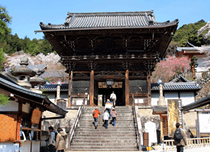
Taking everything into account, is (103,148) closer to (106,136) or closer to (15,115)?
(106,136)

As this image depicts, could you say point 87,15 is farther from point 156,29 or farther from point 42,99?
point 42,99

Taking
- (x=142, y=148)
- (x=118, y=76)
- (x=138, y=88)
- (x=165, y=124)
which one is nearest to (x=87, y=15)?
(x=118, y=76)

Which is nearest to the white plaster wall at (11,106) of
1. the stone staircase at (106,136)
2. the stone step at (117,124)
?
the stone staircase at (106,136)

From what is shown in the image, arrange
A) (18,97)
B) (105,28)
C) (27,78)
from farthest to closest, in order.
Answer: (105,28)
(27,78)
(18,97)

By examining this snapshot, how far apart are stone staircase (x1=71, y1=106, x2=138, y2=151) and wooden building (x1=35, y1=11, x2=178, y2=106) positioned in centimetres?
473

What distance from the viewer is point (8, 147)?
27.8 feet

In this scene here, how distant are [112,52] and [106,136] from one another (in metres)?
10.2

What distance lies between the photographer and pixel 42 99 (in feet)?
30.3

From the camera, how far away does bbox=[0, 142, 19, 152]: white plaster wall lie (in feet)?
27.5

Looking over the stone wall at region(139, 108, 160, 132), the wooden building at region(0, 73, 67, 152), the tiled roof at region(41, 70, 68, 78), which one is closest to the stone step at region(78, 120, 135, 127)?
the stone wall at region(139, 108, 160, 132)

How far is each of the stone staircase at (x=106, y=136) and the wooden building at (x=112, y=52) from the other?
4.73 metres

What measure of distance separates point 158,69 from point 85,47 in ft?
69.0

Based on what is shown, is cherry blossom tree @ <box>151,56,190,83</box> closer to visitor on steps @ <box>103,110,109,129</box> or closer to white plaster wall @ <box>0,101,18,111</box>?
visitor on steps @ <box>103,110,109,129</box>

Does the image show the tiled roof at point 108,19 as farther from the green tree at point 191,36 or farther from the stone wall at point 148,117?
the green tree at point 191,36
